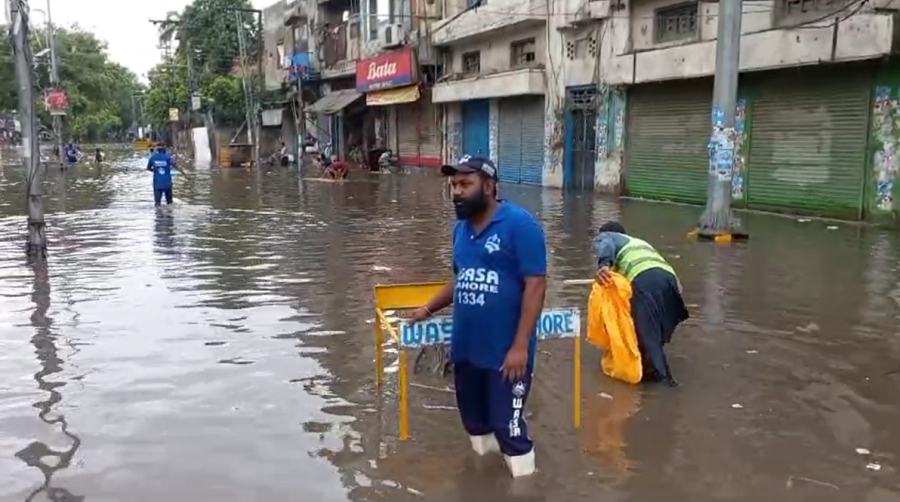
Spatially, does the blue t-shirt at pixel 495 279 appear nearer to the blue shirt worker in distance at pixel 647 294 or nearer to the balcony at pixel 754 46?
the blue shirt worker in distance at pixel 647 294

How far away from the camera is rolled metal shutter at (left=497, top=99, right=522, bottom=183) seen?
25.8m

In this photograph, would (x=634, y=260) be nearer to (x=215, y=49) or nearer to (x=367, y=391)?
(x=367, y=391)

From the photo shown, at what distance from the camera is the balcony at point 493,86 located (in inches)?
928

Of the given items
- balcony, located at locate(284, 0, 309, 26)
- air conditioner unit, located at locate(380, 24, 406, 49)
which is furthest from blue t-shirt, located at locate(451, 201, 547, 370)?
balcony, located at locate(284, 0, 309, 26)

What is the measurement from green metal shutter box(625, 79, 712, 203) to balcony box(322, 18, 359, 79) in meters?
19.2

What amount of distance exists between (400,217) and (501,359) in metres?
12.4

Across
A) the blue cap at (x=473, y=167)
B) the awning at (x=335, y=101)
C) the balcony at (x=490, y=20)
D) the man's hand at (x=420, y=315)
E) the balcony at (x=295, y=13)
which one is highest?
the balcony at (x=295, y=13)

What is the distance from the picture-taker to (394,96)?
1265 inches

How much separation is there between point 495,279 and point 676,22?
16221mm

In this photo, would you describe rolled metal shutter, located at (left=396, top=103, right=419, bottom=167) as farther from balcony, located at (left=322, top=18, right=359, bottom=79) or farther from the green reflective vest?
the green reflective vest

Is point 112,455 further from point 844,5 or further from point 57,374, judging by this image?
point 844,5

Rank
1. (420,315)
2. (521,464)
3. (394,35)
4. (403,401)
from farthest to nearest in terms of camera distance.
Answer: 1. (394,35)
2. (403,401)
3. (420,315)
4. (521,464)

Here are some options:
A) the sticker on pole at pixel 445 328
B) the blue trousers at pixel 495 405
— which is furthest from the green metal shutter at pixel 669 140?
the blue trousers at pixel 495 405

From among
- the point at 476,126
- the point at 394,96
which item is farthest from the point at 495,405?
the point at 394,96
